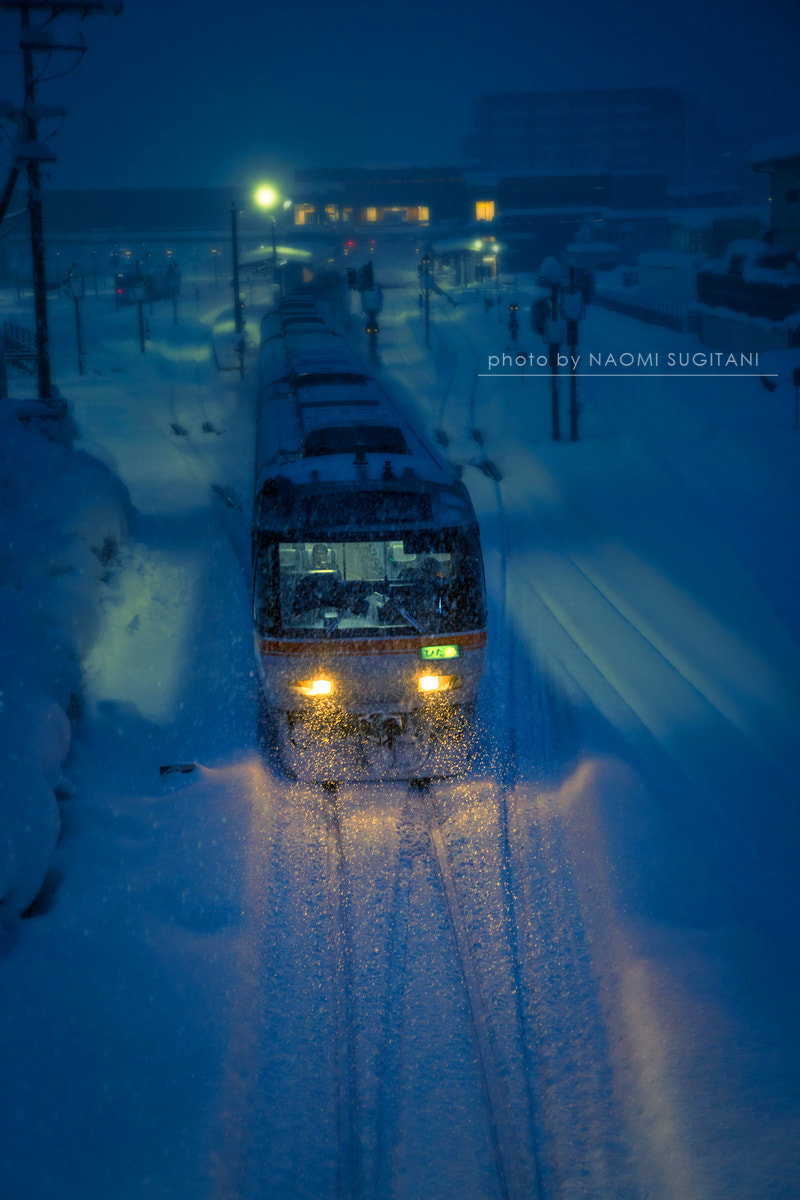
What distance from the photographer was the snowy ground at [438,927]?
500 cm

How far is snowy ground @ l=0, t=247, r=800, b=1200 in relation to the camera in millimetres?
5000

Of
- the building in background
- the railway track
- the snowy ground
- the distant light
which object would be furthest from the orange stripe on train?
the building in background

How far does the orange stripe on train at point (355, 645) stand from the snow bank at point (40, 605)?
1.98m

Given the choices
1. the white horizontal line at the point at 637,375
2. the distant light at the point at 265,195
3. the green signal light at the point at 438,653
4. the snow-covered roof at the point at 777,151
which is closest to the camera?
the green signal light at the point at 438,653

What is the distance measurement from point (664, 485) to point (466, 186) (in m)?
63.8

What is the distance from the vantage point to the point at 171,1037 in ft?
18.4

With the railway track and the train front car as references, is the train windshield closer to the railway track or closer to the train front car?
the train front car

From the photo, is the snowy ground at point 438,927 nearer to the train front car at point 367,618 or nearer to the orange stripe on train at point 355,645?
the train front car at point 367,618

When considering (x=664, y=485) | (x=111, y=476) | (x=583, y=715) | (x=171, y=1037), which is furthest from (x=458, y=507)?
(x=664, y=485)

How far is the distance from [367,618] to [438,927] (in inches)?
98.8

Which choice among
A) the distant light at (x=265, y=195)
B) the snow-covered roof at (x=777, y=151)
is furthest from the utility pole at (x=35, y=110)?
the snow-covered roof at (x=777, y=151)

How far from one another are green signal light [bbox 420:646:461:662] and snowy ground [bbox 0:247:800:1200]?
1.27 meters

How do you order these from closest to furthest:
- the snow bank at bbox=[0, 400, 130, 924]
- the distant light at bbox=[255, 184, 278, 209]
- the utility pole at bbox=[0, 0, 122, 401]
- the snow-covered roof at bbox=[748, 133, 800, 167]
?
the snow bank at bbox=[0, 400, 130, 924] < the utility pole at bbox=[0, 0, 122, 401] < the snow-covered roof at bbox=[748, 133, 800, 167] < the distant light at bbox=[255, 184, 278, 209]

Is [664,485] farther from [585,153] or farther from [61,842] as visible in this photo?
[585,153]
